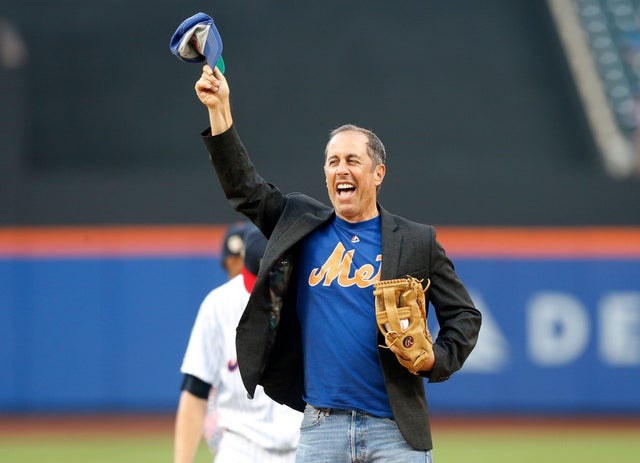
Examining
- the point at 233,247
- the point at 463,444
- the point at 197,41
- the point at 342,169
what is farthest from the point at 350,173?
the point at 463,444

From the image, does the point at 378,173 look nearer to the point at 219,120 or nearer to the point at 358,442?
the point at 219,120

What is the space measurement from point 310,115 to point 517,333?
5218mm

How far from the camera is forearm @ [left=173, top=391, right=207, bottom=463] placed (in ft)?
16.0

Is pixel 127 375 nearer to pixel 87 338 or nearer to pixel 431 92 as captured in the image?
pixel 87 338

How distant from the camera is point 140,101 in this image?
17.3m

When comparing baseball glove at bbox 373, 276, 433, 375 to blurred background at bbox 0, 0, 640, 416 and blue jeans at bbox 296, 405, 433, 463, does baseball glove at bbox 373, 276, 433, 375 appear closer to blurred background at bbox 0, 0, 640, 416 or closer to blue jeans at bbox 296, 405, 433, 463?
blue jeans at bbox 296, 405, 433, 463

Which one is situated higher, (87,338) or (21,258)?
(21,258)

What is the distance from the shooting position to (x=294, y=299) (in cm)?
412

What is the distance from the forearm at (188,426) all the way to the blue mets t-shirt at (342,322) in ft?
3.29

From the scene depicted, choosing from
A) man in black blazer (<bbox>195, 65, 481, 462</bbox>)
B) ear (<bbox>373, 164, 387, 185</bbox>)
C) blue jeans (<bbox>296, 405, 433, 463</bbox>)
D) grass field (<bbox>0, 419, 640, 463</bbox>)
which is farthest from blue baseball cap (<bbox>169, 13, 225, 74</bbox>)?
grass field (<bbox>0, 419, 640, 463</bbox>)

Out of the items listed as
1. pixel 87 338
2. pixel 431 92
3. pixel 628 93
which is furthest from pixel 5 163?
pixel 628 93

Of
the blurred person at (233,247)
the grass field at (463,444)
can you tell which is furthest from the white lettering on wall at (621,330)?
the blurred person at (233,247)

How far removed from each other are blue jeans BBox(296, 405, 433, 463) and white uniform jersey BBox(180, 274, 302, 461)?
886 mm

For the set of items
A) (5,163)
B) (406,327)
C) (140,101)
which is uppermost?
(140,101)
